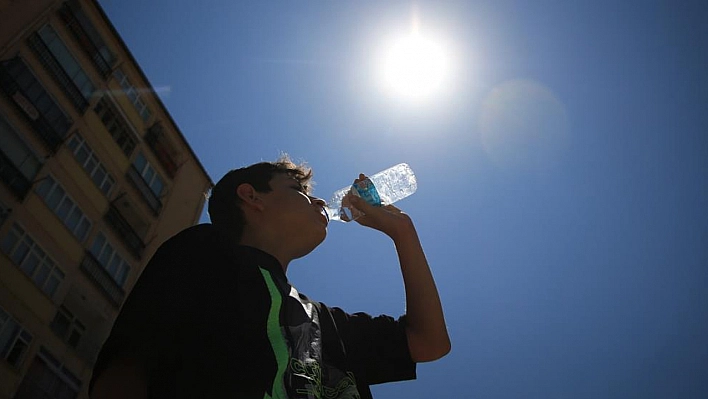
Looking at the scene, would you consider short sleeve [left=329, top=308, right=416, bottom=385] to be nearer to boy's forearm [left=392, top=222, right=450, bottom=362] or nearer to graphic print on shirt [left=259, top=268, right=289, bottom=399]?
boy's forearm [left=392, top=222, right=450, bottom=362]

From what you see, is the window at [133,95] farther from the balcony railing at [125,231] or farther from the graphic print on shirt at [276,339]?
the graphic print on shirt at [276,339]

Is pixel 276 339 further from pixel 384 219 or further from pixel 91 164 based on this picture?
pixel 91 164

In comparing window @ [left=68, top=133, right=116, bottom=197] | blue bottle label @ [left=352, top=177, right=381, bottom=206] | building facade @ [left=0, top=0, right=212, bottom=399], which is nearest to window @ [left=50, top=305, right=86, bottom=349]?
building facade @ [left=0, top=0, right=212, bottom=399]

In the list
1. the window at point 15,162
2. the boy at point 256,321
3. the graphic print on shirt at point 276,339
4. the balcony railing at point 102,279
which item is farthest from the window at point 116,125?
the graphic print on shirt at point 276,339

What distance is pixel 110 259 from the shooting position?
57.0ft

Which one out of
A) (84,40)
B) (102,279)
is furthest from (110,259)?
(84,40)

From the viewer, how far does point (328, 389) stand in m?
2.16

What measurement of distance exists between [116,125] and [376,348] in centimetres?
1919

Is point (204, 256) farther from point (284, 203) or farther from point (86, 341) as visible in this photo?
point (86, 341)

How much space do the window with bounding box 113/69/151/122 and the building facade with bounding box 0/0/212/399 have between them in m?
0.05

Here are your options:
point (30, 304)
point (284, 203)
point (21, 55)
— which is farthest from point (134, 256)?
point (284, 203)

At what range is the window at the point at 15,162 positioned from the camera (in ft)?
46.0

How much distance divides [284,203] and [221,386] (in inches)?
59.0

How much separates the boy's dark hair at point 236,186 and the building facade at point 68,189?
12.5 metres
